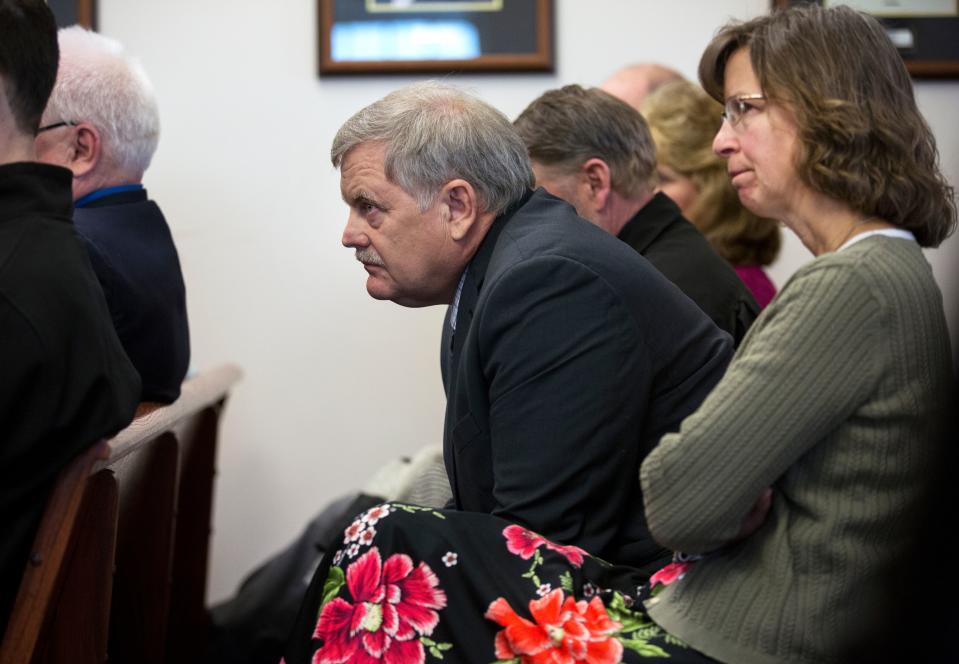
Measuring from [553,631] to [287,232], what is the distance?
216cm

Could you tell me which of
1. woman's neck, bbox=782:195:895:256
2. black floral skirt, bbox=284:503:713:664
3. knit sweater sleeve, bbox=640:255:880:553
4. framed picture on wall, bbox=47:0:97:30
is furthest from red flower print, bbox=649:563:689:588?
framed picture on wall, bbox=47:0:97:30

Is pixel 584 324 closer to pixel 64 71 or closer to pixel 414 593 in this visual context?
pixel 414 593

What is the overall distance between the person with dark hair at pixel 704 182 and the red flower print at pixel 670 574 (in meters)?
1.45

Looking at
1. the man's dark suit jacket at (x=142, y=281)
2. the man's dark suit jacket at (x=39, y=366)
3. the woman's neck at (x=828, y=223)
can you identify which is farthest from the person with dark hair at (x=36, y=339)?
the woman's neck at (x=828, y=223)

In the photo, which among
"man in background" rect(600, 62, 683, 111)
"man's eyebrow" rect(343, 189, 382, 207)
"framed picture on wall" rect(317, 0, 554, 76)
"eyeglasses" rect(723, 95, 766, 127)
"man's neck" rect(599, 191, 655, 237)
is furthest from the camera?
"framed picture on wall" rect(317, 0, 554, 76)

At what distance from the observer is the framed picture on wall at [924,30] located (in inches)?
131

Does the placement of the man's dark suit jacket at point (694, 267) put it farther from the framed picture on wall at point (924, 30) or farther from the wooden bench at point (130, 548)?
the framed picture on wall at point (924, 30)

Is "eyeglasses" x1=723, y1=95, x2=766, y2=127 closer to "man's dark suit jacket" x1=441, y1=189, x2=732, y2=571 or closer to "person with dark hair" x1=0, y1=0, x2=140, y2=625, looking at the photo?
"man's dark suit jacket" x1=441, y1=189, x2=732, y2=571

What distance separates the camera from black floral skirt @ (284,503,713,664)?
144cm

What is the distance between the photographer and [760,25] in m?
1.59

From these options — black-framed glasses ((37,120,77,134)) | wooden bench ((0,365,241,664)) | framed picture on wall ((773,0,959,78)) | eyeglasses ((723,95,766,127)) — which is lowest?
wooden bench ((0,365,241,664))

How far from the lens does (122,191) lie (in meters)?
2.36

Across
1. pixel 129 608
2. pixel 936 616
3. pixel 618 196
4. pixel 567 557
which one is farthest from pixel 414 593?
pixel 618 196

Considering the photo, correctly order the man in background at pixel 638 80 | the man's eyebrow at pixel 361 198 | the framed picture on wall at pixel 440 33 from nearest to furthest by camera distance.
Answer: the man's eyebrow at pixel 361 198 < the man in background at pixel 638 80 < the framed picture on wall at pixel 440 33
